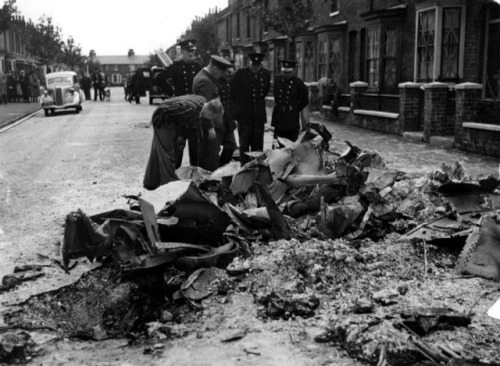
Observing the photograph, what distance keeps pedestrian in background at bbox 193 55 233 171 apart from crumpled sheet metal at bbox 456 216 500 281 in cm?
403

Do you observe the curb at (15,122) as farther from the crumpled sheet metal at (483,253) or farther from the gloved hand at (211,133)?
the crumpled sheet metal at (483,253)

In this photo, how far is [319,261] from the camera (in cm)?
463

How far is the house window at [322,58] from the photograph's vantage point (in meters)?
24.4

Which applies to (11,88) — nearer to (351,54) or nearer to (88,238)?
(351,54)

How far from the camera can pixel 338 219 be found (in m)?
5.51

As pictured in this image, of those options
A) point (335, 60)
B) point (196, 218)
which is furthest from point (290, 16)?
point (196, 218)

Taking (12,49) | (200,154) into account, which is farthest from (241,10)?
(200,154)

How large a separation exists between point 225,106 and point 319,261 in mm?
5956

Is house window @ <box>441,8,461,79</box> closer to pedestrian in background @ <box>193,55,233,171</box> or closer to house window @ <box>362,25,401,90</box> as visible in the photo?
house window @ <box>362,25,401,90</box>

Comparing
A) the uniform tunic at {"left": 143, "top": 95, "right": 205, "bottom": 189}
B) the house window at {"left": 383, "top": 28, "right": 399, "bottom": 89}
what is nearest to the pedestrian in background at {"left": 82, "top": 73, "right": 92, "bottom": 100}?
the house window at {"left": 383, "top": 28, "right": 399, "bottom": 89}

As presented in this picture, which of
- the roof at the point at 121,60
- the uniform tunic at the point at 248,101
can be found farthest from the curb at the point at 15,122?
the roof at the point at 121,60

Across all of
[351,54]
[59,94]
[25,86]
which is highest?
[351,54]

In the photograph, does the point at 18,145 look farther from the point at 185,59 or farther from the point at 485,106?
the point at 485,106

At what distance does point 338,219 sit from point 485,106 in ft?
27.9
